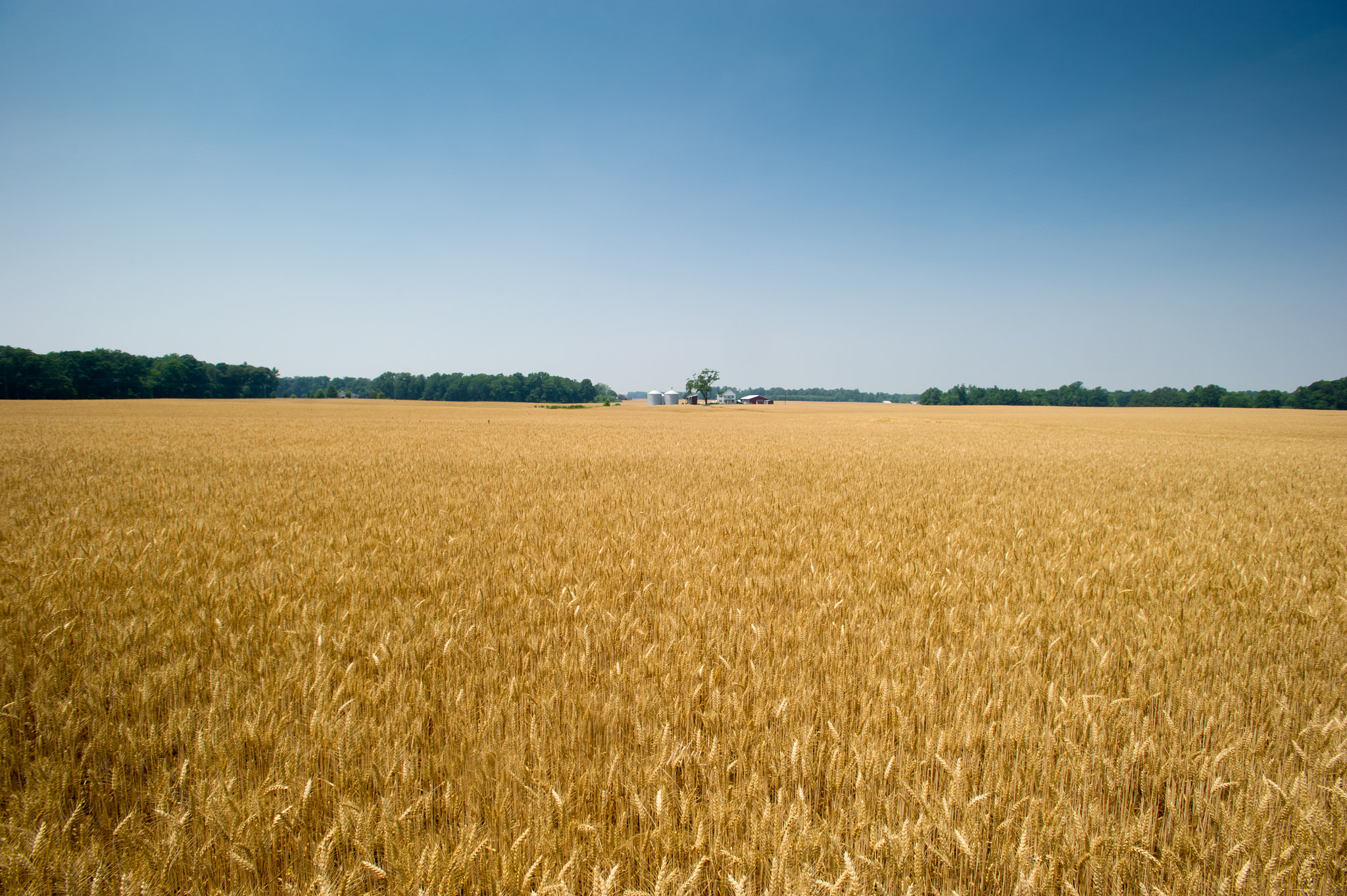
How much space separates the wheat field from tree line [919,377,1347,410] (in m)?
145

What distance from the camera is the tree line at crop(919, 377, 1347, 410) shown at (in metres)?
101

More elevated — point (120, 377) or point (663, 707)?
point (120, 377)

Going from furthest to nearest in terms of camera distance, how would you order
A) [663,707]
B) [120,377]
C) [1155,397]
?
[1155,397] → [120,377] → [663,707]

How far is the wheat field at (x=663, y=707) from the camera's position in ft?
5.57

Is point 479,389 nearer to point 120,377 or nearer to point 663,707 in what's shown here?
point 120,377

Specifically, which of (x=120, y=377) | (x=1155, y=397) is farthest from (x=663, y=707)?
(x=1155, y=397)

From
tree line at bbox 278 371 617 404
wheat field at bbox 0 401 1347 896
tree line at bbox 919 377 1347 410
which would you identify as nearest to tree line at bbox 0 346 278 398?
tree line at bbox 278 371 617 404

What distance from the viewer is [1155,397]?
13212cm

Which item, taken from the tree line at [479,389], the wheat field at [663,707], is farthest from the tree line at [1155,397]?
the wheat field at [663,707]

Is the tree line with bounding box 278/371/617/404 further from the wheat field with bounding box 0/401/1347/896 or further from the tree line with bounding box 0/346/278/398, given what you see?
the wheat field with bounding box 0/401/1347/896

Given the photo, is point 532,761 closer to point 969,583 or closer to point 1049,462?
point 969,583

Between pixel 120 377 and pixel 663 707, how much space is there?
13338cm

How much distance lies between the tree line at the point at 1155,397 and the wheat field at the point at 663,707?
145m

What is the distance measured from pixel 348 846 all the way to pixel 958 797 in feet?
7.21
